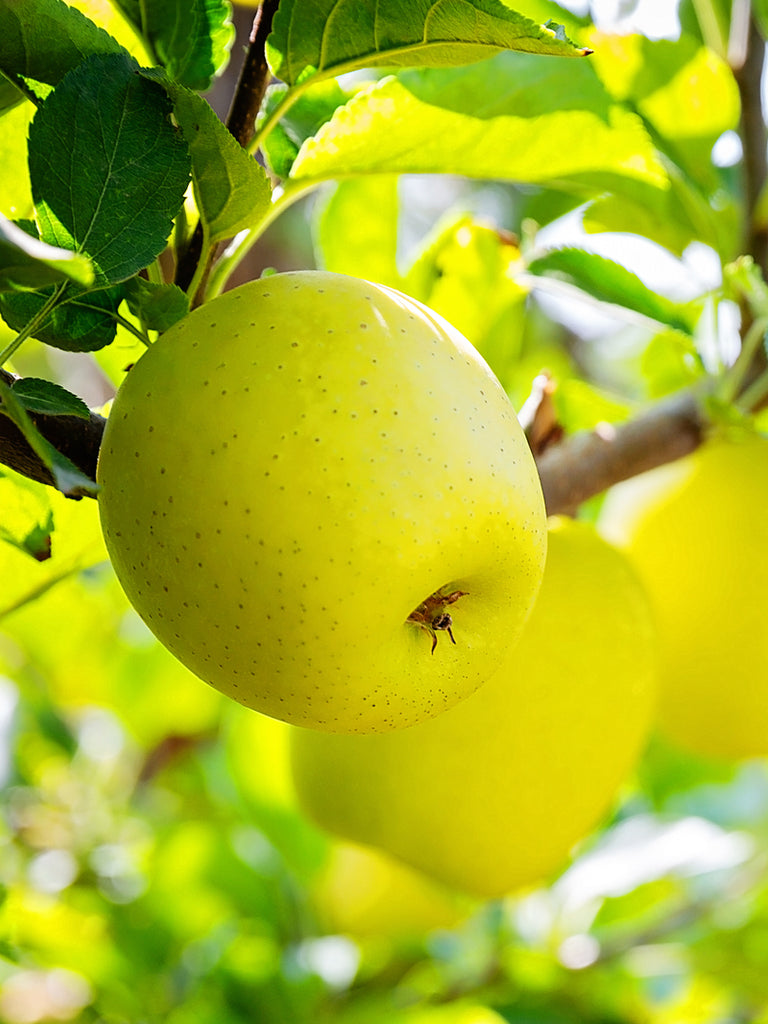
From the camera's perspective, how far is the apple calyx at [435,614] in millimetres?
394

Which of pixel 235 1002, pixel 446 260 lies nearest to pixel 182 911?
pixel 235 1002

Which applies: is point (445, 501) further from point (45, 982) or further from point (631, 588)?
point (45, 982)

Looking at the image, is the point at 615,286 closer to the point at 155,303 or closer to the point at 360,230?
the point at 360,230

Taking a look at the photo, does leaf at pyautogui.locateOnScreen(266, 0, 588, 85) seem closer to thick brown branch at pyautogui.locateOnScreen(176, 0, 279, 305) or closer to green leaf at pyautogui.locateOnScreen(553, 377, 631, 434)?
thick brown branch at pyautogui.locateOnScreen(176, 0, 279, 305)

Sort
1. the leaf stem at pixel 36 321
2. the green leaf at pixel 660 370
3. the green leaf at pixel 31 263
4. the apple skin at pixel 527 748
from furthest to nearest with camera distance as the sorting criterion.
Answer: the green leaf at pixel 660 370, the apple skin at pixel 527 748, the leaf stem at pixel 36 321, the green leaf at pixel 31 263

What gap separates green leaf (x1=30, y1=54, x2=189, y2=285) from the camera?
0.36 meters

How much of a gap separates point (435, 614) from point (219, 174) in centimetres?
18

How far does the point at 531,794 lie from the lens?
669 millimetres

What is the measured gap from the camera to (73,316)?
404 mm

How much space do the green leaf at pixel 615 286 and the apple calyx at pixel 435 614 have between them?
32 centimetres

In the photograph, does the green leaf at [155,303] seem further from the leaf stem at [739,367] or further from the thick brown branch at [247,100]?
the leaf stem at [739,367]

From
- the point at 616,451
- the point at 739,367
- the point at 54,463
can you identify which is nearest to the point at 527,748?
the point at 616,451

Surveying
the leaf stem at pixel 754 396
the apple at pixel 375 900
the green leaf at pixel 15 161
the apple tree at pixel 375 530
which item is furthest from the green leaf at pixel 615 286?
the apple at pixel 375 900

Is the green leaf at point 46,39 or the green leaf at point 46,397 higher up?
the green leaf at point 46,39
